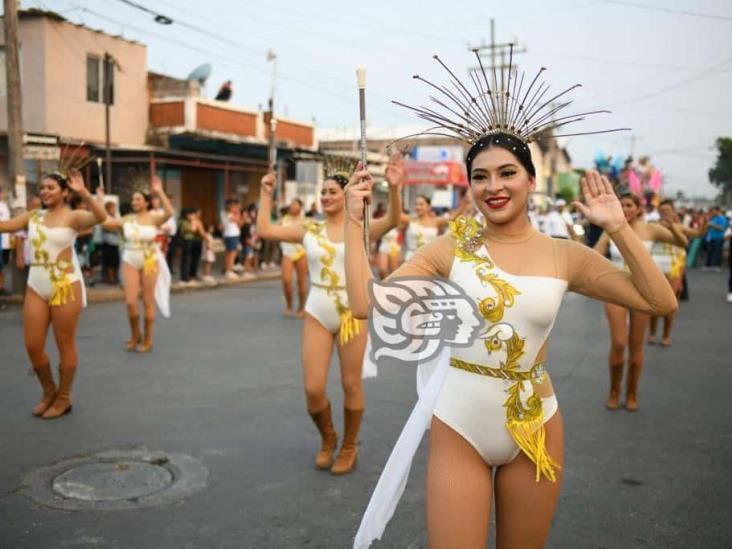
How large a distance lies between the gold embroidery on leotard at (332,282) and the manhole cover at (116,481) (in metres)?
1.34

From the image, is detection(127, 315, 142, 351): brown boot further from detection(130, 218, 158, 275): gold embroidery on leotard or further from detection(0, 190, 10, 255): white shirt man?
detection(0, 190, 10, 255): white shirt man

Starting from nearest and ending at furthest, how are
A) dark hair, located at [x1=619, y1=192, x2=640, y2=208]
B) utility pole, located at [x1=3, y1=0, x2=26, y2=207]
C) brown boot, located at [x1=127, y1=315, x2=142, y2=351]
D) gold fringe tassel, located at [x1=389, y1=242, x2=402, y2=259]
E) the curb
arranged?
dark hair, located at [x1=619, y1=192, x2=640, y2=208], brown boot, located at [x1=127, y1=315, x2=142, y2=351], utility pole, located at [x1=3, y1=0, x2=26, y2=207], the curb, gold fringe tassel, located at [x1=389, y1=242, x2=402, y2=259]

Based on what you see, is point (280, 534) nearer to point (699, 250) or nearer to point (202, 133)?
point (202, 133)

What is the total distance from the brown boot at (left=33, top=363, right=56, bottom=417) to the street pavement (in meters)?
0.21

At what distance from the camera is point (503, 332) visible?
2.71 metres

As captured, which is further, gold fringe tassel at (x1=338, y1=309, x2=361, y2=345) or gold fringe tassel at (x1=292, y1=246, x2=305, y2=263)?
gold fringe tassel at (x1=292, y1=246, x2=305, y2=263)

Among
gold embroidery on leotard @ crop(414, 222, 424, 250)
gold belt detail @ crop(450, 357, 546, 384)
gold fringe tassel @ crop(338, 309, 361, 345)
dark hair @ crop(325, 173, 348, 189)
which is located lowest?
gold fringe tassel @ crop(338, 309, 361, 345)

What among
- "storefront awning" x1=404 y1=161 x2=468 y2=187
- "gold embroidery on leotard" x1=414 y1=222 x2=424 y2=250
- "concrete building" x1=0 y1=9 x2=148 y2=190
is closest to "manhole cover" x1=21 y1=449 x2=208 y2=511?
"gold embroidery on leotard" x1=414 y1=222 x2=424 y2=250

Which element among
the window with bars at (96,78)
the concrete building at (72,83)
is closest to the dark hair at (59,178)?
the concrete building at (72,83)

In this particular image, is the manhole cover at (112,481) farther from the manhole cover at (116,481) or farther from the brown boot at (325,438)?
the brown boot at (325,438)

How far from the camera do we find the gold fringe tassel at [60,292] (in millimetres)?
6148

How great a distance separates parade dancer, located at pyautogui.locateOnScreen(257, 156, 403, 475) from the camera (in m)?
4.94

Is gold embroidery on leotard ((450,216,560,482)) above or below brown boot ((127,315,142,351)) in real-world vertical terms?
above

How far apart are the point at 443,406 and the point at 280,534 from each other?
172cm
